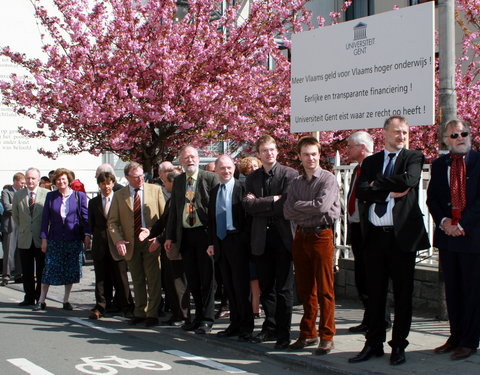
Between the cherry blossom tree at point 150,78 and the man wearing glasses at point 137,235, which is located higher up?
the cherry blossom tree at point 150,78

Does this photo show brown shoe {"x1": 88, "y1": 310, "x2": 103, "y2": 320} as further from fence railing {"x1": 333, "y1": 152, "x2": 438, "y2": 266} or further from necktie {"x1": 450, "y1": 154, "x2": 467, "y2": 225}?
necktie {"x1": 450, "y1": 154, "x2": 467, "y2": 225}

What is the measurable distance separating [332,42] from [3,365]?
17.2 ft

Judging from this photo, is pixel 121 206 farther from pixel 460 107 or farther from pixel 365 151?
pixel 460 107

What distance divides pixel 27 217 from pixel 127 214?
99.4 inches

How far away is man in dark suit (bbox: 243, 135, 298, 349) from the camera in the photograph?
23.2 ft

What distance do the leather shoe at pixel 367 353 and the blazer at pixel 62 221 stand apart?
4.92m

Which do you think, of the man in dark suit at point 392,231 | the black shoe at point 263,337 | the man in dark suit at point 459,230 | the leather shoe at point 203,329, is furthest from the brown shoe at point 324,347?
the leather shoe at point 203,329

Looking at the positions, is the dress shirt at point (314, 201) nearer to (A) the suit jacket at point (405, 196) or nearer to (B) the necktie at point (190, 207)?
(A) the suit jacket at point (405, 196)

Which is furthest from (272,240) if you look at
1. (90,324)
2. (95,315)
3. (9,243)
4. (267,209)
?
(9,243)

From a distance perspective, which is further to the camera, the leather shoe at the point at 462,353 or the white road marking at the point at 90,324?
the white road marking at the point at 90,324

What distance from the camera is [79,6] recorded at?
15.1 meters

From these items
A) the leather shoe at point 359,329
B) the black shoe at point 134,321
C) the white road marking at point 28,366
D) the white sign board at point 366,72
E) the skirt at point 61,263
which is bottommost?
the white road marking at point 28,366

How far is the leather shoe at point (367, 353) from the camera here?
6.24m

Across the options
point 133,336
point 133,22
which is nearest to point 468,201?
point 133,336
